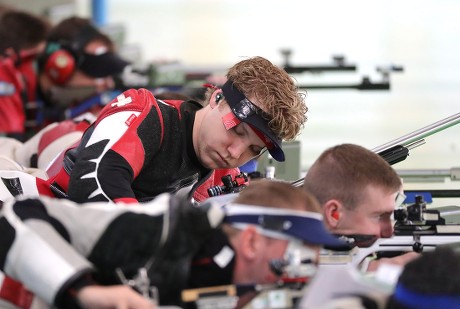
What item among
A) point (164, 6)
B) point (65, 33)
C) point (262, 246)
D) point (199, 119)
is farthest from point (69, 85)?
point (164, 6)

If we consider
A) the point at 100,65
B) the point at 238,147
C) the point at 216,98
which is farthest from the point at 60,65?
the point at 238,147

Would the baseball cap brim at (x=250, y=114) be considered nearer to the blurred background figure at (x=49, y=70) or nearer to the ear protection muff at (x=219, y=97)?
the ear protection muff at (x=219, y=97)

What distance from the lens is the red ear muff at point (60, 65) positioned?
8492mm

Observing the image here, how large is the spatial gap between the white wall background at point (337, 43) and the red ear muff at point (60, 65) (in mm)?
1761

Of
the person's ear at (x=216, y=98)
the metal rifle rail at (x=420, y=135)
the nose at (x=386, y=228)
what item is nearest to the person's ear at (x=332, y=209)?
the nose at (x=386, y=228)

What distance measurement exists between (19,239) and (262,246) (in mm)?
645

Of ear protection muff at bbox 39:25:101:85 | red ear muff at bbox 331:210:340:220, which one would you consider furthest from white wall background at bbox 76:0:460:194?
red ear muff at bbox 331:210:340:220

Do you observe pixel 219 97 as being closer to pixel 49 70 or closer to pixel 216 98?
pixel 216 98

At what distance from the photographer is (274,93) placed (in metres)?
4.46

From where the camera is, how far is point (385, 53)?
13.1 meters

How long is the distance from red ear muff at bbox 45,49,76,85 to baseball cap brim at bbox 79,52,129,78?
0.10 meters

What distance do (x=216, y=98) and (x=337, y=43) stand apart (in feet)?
30.5

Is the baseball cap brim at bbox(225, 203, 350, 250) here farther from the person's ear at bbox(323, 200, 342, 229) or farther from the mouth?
the mouth

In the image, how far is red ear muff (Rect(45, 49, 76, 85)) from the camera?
27.9ft
